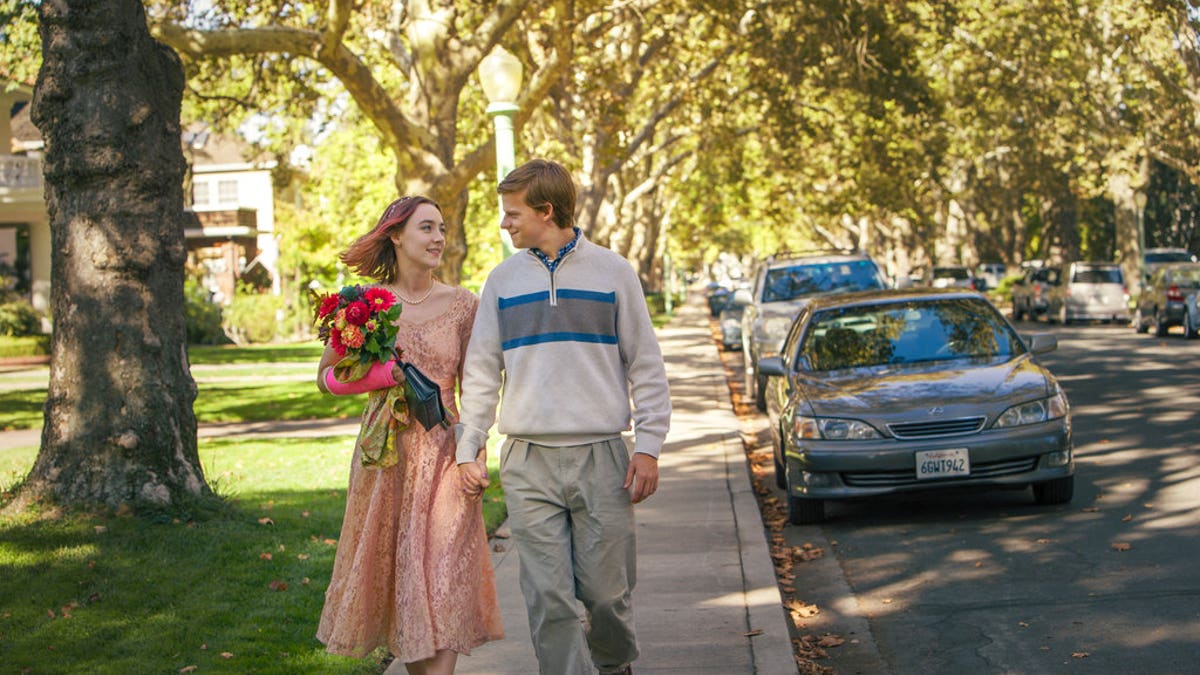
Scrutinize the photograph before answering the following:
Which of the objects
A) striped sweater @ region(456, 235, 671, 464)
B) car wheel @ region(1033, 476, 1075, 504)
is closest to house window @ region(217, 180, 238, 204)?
car wheel @ region(1033, 476, 1075, 504)

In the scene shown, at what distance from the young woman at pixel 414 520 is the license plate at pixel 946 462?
491 centimetres

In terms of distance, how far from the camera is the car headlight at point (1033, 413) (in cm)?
958

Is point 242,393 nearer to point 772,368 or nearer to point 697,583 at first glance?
point 772,368

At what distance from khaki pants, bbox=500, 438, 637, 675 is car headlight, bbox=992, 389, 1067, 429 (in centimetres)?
518

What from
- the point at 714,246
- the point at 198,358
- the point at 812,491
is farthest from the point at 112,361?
the point at 714,246

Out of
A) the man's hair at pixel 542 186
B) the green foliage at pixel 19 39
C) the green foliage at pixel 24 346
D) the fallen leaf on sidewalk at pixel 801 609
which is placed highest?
the green foliage at pixel 19 39

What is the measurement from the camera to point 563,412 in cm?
492

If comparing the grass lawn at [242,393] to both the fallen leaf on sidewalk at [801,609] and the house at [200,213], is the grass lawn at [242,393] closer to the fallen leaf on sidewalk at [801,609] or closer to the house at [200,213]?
the house at [200,213]

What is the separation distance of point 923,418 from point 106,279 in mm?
5322

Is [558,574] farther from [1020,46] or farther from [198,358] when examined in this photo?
[1020,46]

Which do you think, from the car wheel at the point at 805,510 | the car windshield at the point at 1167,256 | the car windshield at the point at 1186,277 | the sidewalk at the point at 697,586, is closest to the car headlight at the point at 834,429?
the car wheel at the point at 805,510

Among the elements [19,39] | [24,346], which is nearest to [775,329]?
[19,39]

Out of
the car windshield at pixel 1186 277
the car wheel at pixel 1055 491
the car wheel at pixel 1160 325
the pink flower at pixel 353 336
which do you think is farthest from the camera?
the car wheel at pixel 1160 325

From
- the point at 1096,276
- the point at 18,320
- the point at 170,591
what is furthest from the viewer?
the point at 1096,276
